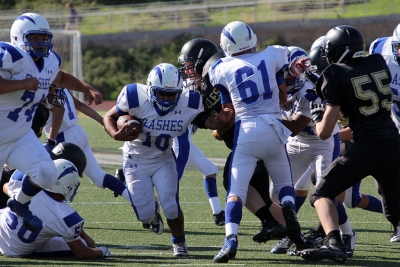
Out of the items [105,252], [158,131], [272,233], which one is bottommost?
[105,252]

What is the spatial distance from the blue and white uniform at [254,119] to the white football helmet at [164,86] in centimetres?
31

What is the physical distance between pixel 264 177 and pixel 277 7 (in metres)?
27.8

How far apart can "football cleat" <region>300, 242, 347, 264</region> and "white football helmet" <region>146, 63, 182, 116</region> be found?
1543 millimetres

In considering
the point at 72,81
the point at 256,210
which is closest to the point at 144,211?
the point at 256,210

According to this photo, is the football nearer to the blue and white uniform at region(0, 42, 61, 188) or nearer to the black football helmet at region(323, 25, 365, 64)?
the blue and white uniform at region(0, 42, 61, 188)

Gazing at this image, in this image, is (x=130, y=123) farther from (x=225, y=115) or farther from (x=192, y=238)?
(x=192, y=238)

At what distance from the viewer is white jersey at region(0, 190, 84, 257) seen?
4902 millimetres

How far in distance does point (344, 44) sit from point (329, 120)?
1.82 feet

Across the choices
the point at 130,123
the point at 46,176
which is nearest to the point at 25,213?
the point at 46,176

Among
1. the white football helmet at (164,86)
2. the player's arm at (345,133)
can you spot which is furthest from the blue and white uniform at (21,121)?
the player's arm at (345,133)

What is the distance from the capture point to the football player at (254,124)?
4949 mm

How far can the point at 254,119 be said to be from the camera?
499 centimetres

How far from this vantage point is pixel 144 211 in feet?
18.6

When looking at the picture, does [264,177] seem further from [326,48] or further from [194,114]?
[326,48]
